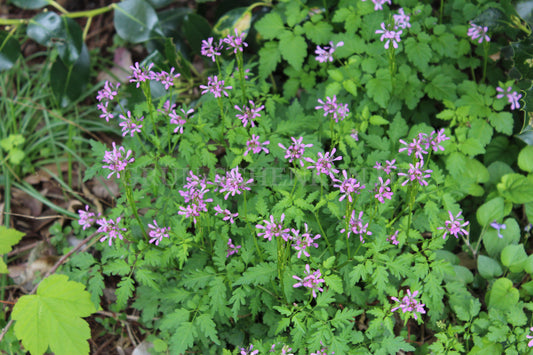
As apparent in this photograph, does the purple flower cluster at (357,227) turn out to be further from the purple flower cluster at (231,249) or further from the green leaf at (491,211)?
the green leaf at (491,211)

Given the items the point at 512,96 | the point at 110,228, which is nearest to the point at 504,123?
the point at 512,96

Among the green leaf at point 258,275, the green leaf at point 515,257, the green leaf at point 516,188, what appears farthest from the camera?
the green leaf at point 516,188

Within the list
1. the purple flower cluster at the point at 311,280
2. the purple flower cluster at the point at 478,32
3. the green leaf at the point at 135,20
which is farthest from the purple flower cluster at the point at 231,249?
the purple flower cluster at the point at 478,32

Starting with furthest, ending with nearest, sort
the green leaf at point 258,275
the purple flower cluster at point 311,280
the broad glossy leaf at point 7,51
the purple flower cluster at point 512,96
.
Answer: the broad glossy leaf at point 7,51 < the purple flower cluster at point 512,96 < the green leaf at point 258,275 < the purple flower cluster at point 311,280

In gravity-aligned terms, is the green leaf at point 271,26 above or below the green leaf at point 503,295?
above

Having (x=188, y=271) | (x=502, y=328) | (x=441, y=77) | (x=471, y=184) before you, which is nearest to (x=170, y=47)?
(x=188, y=271)

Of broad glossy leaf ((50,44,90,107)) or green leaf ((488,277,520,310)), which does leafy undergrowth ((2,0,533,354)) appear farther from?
broad glossy leaf ((50,44,90,107))

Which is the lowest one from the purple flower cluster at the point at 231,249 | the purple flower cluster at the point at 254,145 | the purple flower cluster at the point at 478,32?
the purple flower cluster at the point at 231,249
